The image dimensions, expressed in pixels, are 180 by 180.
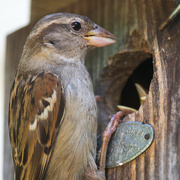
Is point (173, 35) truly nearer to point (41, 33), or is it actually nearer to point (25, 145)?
point (41, 33)

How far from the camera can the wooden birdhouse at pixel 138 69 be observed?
5.78ft

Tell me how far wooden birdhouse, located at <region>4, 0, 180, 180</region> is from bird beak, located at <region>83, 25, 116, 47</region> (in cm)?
18

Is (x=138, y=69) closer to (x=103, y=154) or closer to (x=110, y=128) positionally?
(x=110, y=128)

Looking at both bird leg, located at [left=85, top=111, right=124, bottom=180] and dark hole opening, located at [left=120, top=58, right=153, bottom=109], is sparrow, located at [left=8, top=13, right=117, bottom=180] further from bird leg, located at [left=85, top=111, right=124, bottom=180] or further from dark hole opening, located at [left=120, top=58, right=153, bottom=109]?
dark hole opening, located at [left=120, top=58, right=153, bottom=109]

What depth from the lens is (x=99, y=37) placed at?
2.14 m

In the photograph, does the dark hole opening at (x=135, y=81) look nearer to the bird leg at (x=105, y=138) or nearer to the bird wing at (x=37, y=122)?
the bird leg at (x=105, y=138)

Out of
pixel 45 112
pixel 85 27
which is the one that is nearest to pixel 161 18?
pixel 85 27

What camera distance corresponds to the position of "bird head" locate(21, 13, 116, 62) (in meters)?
2.11

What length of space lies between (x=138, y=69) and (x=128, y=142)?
0.95m

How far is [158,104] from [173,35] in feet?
1.16

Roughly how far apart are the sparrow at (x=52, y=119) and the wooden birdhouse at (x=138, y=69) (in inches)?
7.5

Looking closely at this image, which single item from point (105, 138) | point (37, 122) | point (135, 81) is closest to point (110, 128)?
point (105, 138)

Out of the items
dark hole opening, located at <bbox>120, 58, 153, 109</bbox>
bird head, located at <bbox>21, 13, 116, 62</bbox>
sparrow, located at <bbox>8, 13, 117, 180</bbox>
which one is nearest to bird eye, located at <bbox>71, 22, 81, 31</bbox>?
bird head, located at <bbox>21, 13, 116, 62</bbox>

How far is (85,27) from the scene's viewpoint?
2162 mm
